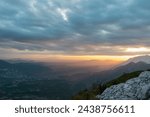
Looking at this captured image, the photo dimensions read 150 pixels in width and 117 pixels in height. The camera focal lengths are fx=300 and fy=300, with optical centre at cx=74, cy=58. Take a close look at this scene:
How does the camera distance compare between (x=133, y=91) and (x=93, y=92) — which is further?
(x=93, y=92)

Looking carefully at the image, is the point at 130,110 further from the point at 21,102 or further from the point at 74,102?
the point at 21,102

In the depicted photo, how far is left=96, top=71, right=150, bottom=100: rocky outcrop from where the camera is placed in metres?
46.7

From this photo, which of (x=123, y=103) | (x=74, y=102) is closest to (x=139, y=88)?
(x=123, y=103)

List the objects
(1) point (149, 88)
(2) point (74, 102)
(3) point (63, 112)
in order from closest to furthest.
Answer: (3) point (63, 112) → (2) point (74, 102) → (1) point (149, 88)

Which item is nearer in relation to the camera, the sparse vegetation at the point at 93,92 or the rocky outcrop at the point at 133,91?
the rocky outcrop at the point at 133,91

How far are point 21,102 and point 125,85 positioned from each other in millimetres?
25998

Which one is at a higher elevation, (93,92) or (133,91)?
(133,91)

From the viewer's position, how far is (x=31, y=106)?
29188mm

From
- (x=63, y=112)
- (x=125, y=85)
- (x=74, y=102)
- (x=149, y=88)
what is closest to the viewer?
(x=63, y=112)

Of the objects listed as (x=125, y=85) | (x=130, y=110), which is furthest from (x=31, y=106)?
(x=125, y=85)

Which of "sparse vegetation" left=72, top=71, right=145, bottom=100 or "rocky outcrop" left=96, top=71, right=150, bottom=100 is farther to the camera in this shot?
"sparse vegetation" left=72, top=71, right=145, bottom=100

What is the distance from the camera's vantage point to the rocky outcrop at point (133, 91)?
4667 cm

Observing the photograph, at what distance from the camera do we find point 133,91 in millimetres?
48844

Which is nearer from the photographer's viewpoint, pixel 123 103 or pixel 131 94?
pixel 123 103
